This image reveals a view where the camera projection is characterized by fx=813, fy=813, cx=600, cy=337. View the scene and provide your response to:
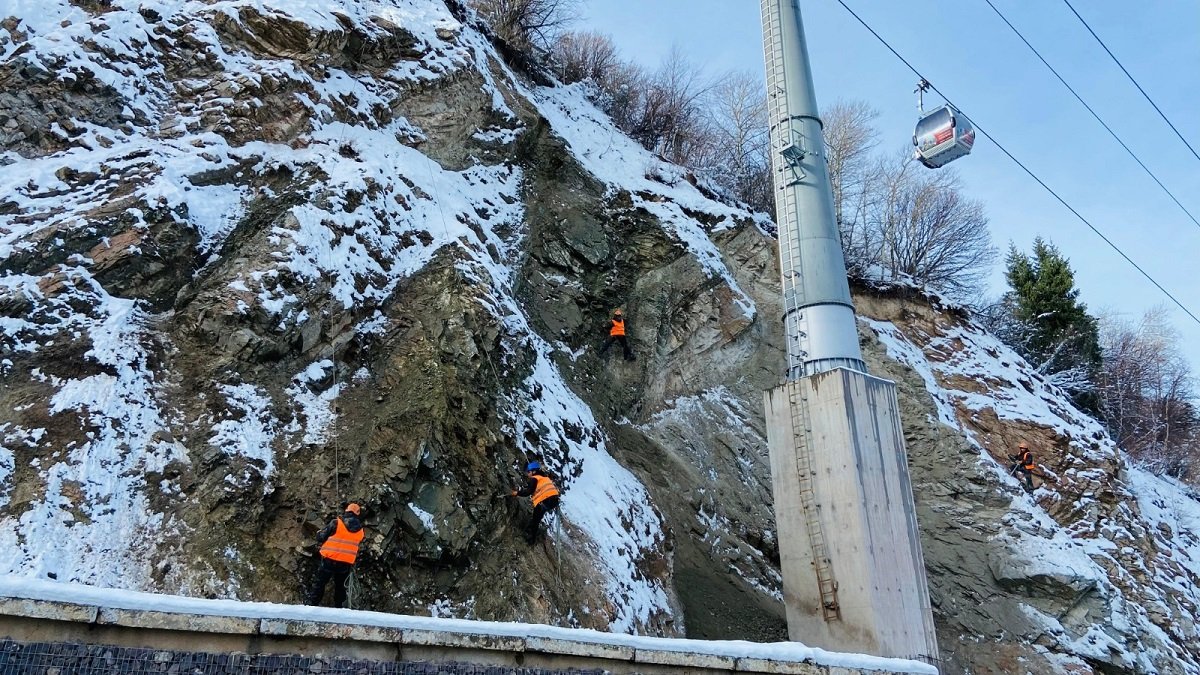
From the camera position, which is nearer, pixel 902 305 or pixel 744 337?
pixel 744 337

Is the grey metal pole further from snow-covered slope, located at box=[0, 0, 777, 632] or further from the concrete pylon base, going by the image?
snow-covered slope, located at box=[0, 0, 777, 632]

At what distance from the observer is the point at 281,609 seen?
5363mm

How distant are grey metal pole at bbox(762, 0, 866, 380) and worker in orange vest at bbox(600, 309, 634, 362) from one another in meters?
3.60

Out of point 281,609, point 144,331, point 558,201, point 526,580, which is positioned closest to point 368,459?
point 526,580

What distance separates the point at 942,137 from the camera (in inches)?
595

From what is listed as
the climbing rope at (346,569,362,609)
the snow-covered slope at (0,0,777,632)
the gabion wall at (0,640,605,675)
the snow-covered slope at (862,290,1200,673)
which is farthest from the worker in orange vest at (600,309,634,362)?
the gabion wall at (0,640,605,675)

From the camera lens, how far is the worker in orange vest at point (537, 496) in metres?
11.3

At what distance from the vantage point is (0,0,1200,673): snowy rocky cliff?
10.1 m

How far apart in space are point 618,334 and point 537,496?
6.25 m

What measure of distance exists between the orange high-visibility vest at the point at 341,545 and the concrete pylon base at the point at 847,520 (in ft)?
22.3

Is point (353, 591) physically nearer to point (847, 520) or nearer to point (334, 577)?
point (334, 577)

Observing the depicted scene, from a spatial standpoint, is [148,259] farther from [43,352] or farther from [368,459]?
[368,459]

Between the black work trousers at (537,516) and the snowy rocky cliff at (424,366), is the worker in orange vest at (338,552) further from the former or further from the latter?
the black work trousers at (537,516)

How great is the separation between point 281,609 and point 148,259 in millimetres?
8481
